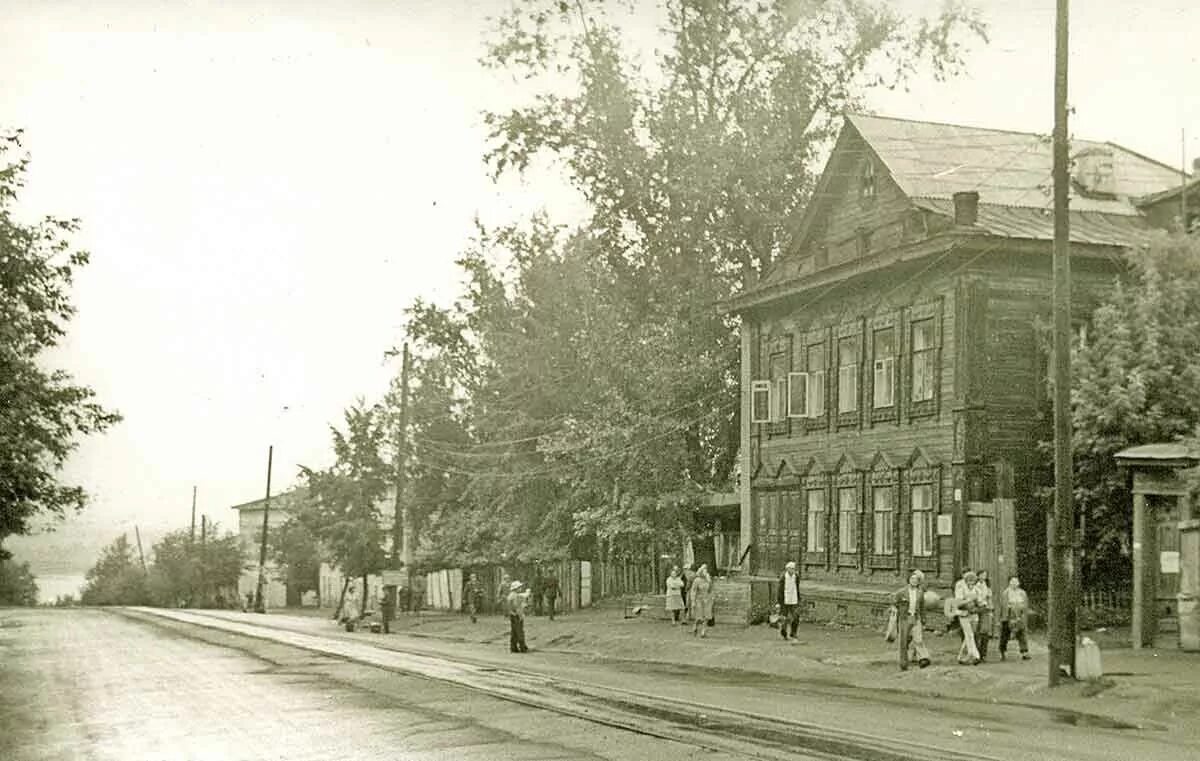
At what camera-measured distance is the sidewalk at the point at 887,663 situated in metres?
18.8

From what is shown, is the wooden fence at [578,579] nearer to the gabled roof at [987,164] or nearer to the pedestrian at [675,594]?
the pedestrian at [675,594]

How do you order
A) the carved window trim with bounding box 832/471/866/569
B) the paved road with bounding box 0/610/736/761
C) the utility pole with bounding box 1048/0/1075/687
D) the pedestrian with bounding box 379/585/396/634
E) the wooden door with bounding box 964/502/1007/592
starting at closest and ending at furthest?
the paved road with bounding box 0/610/736/761 < the utility pole with bounding box 1048/0/1075/687 < the wooden door with bounding box 964/502/1007/592 < the carved window trim with bounding box 832/471/866/569 < the pedestrian with bounding box 379/585/396/634

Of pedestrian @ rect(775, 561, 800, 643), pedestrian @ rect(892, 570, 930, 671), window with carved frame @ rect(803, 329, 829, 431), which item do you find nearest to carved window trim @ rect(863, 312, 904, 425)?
window with carved frame @ rect(803, 329, 829, 431)

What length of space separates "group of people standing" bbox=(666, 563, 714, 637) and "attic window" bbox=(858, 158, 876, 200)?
946cm

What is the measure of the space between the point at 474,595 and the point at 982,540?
2273 cm

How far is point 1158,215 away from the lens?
35219 millimetres

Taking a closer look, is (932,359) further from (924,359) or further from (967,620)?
(967,620)

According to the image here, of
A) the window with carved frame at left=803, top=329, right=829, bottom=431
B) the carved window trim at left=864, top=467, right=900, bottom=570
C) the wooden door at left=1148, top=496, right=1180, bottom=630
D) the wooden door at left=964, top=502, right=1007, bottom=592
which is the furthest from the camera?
the window with carved frame at left=803, top=329, right=829, bottom=431

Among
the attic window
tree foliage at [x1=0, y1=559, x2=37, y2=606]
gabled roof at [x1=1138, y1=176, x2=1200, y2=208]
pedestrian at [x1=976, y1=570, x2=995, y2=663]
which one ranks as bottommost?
tree foliage at [x1=0, y1=559, x2=37, y2=606]

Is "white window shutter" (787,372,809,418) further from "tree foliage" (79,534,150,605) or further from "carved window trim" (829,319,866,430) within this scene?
"tree foliage" (79,534,150,605)

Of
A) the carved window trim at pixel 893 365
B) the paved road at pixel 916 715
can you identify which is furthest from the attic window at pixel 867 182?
the paved road at pixel 916 715

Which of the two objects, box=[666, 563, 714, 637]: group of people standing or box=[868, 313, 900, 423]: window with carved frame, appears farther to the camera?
box=[666, 563, 714, 637]: group of people standing

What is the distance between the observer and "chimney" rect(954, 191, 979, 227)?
31938 mm

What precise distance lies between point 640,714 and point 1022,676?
782 centimetres
